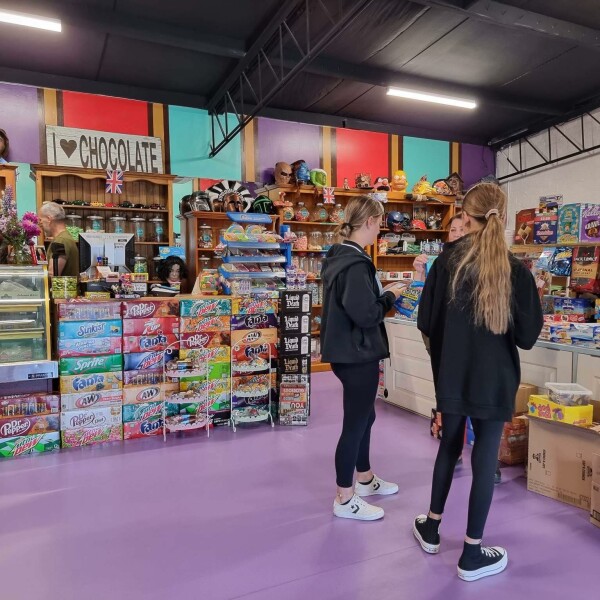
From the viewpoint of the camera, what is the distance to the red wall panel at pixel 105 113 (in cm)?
688

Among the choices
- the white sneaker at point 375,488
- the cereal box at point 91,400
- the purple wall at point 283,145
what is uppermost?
the purple wall at point 283,145

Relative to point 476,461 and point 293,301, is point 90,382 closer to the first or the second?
point 293,301

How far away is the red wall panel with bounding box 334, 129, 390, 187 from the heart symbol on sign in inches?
157

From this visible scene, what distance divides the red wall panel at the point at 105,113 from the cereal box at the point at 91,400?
4.44 metres

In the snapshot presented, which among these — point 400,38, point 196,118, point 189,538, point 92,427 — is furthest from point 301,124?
point 189,538

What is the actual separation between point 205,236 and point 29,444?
369cm

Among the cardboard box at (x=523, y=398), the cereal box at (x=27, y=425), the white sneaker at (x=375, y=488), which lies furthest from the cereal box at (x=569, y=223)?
the cereal box at (x=27, y=425)

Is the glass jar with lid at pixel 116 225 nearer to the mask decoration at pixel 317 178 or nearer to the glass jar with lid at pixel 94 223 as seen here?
the glass jar with lid at pixel 94 223

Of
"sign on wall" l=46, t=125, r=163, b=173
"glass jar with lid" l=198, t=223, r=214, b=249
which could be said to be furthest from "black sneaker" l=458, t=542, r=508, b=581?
"sign on wall" l=46, t=125, r=163, b=173

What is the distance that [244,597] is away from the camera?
217 cm

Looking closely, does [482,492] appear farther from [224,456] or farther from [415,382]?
[415,382]

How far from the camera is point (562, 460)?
10.0 ft

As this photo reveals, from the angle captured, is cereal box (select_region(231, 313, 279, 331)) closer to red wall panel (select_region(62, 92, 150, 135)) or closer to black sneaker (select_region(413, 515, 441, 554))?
black sneaker (select_region(413, 515, 441, 554))

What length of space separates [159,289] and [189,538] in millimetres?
2416
